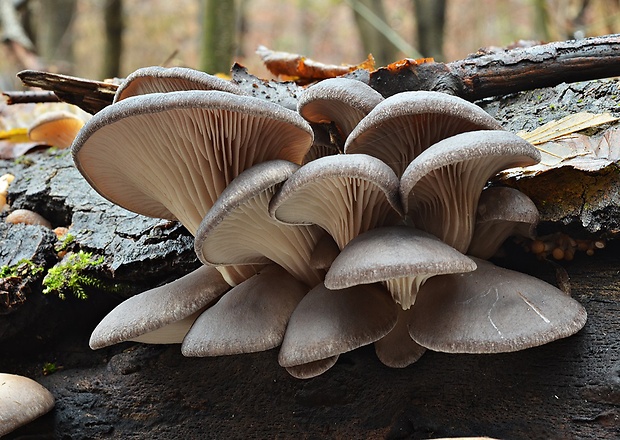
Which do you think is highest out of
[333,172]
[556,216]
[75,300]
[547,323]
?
[333,172]

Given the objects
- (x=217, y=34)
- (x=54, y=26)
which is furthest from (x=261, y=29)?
(x=217, y=34)

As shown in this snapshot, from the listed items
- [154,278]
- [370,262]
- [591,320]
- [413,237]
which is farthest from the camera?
[154,278]

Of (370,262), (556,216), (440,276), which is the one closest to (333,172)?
(370,262)

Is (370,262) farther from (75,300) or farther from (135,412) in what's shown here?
(75,300)

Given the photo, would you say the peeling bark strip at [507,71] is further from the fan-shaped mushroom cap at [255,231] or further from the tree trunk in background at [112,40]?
the tree trunk in background at [112,40]

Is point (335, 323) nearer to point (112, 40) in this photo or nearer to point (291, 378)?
point (291, 378)

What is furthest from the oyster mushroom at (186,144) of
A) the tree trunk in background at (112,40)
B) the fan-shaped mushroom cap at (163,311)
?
the tree trunk in background at (112,40)

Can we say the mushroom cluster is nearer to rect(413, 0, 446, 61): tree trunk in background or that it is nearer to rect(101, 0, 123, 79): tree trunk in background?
rect(413, 0, 446, 61): tree trunk in background

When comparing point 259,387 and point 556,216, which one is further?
point 259,387
